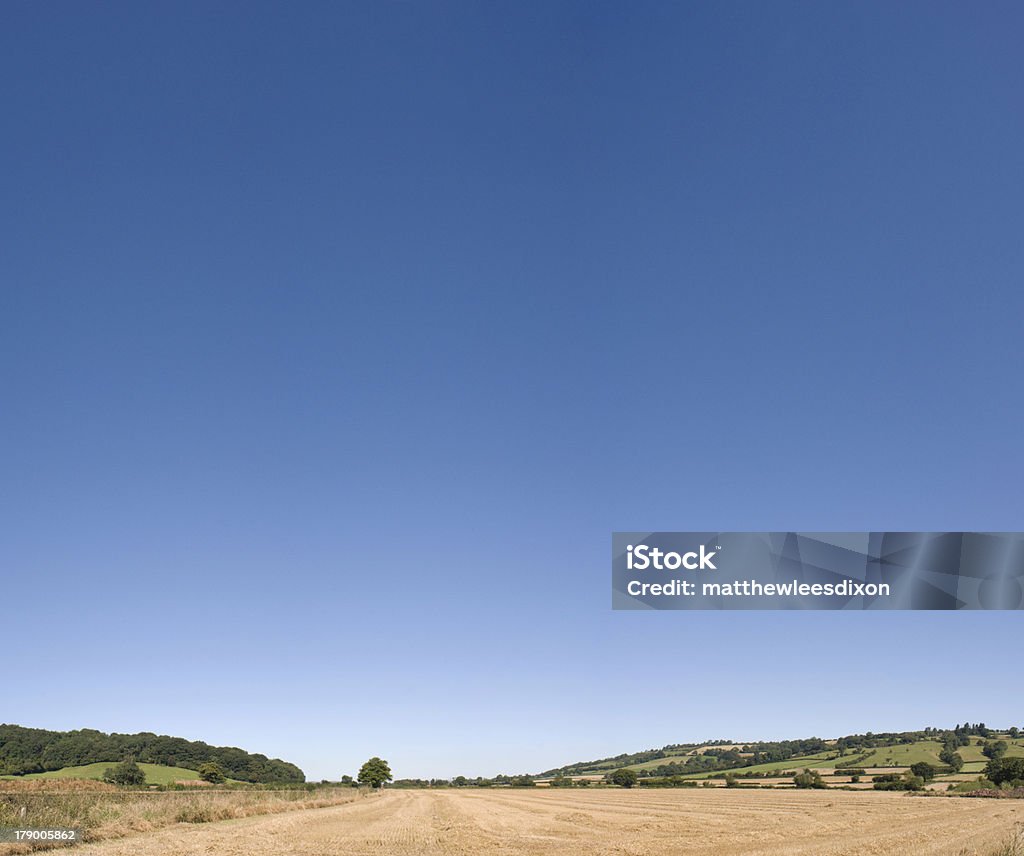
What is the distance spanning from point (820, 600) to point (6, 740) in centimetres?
8144

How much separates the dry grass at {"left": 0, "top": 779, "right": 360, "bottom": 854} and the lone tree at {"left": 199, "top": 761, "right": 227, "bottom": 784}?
183 feet

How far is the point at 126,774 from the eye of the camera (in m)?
80.2

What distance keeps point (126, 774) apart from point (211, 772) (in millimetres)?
32031

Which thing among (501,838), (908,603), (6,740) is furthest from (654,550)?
(6,740)

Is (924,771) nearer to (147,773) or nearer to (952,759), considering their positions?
(952,759)

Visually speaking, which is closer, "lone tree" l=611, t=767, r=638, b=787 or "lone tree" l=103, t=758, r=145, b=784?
"lone tree" l=103, t=758, r=145, b=784

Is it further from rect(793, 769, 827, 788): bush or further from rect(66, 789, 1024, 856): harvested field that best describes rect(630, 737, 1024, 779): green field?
rect(66, 789, 1024, 856): harvested field

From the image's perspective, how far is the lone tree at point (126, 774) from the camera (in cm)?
7734

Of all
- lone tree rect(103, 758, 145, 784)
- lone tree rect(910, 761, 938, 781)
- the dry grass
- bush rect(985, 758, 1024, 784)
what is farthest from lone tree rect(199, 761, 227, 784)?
bush rect(985, 758, 1024, 784)

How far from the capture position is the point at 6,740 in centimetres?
8125

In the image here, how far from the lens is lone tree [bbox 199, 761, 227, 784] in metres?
105

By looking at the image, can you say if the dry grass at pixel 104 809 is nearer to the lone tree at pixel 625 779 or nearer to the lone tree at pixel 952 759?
the lone tree at pixel 625 779

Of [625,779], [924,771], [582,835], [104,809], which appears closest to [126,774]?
[104,809]

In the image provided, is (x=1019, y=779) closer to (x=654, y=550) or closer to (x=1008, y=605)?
(x=1008, y=605)
